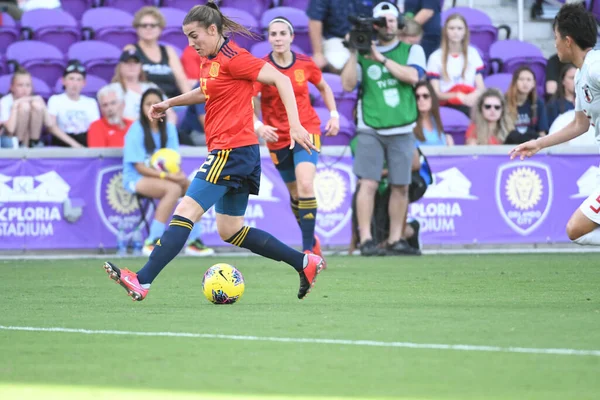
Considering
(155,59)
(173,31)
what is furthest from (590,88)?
(173,31)

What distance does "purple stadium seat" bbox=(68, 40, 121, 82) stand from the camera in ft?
53.6

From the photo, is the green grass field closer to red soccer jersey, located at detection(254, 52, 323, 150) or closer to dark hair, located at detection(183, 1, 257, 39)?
red soccer jersey, located at detection(254, 52, 323, 150)

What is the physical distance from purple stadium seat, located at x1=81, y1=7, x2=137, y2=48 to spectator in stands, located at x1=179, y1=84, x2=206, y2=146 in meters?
2.19

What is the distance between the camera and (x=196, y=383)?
4895 mm

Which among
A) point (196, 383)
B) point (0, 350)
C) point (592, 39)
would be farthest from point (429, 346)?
point (592, 39)

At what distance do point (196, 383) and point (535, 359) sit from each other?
1.58m

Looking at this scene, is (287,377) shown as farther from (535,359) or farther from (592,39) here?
(592,39)

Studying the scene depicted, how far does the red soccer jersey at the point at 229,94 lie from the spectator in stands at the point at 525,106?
775 centimetres

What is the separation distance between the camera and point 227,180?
26.7 ft

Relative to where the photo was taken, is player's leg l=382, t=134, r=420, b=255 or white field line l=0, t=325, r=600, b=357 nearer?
white field line l=0, t=325, r=600, b=357

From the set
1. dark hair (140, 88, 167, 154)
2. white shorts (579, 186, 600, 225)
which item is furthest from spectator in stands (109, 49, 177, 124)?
white shorts (579, 186, 600, 225)

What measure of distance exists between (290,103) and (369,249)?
19.4ft

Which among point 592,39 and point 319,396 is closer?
point 319,396

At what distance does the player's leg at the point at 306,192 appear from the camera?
11.3m
